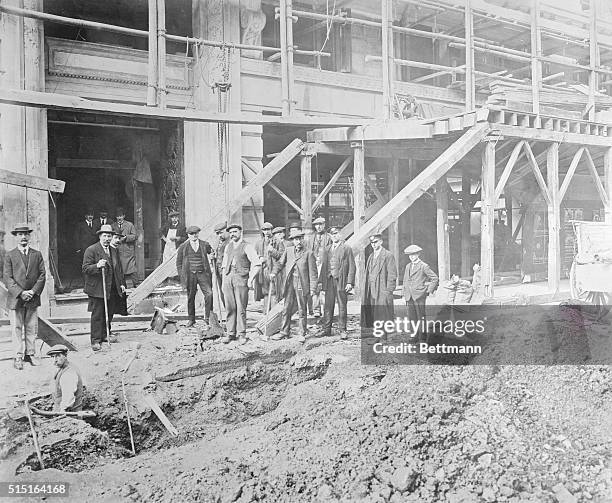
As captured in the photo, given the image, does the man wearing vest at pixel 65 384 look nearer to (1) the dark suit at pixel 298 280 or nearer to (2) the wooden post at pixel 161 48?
(1) the dark suit at pixel 298 280

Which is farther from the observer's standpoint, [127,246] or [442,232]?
[442,232]

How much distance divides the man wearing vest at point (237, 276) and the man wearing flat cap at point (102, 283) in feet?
2.83

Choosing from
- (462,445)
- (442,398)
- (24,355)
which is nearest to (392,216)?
(442,398)

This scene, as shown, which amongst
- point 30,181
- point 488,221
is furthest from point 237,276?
point 488,221

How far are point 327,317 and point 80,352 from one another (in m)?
2.01

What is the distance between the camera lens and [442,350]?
4379 millimetres

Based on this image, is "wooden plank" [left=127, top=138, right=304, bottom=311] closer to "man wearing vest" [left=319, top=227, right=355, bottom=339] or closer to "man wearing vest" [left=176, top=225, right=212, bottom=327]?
"man wearing vest" [left=176, top=225, right=212, bottom=327]

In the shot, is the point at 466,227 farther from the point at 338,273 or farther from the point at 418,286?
the point at 338,273

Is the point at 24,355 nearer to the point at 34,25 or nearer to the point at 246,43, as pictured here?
the point at 34,25

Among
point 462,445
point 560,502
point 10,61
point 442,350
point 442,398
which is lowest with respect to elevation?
point 560,502

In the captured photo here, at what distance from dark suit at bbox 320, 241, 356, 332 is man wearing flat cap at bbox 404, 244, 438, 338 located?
0.50 meters

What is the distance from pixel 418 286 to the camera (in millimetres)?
4645

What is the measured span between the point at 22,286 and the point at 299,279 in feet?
7.19

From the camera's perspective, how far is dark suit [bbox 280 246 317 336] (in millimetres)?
4539
